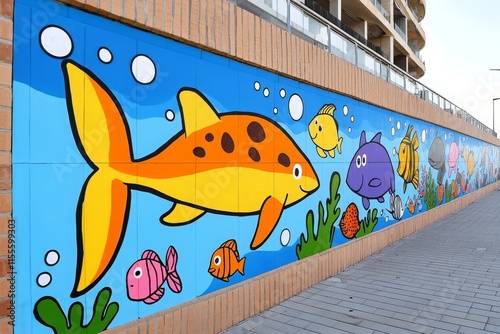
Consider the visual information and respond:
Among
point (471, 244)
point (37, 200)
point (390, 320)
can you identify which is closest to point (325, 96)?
point (390, 320)

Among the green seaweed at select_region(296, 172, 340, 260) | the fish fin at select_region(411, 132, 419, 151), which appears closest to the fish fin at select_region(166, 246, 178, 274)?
the green seaweed at select_region(296, 172, 340, 260)

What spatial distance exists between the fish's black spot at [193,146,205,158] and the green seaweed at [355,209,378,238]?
4248 millimetres

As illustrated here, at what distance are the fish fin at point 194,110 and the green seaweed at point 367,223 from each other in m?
Answer: 4.33

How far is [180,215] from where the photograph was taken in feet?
12.4

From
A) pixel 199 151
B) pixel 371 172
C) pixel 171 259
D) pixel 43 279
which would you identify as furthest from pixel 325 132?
pixel 43 279

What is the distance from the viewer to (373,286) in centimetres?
570

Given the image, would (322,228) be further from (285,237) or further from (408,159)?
(408,159)

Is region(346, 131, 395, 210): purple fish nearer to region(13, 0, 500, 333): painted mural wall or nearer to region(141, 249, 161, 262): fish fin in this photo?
region(13, 0, 500, 333): painted mural wall

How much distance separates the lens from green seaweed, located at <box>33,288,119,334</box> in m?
2.78

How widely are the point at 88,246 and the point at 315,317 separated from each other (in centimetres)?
280

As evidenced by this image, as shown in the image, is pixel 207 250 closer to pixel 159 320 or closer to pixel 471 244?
pixel 159 320

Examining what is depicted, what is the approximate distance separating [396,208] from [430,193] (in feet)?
11.4

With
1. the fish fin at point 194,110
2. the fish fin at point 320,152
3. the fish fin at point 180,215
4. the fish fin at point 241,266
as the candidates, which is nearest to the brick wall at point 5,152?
the fish fin at point 180,215

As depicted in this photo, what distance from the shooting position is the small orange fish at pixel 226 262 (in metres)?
4.17
